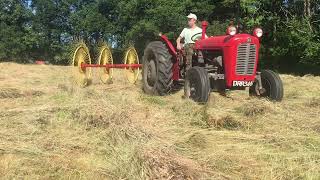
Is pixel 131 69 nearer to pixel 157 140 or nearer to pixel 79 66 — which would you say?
pixel 79 66

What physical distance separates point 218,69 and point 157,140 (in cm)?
427

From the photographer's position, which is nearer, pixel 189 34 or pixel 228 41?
pixel 228 41

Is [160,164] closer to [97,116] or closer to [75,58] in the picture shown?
[97,116]

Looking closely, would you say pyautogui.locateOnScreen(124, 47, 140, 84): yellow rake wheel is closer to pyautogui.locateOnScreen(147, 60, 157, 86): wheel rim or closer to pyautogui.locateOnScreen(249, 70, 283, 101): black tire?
pyautogui.locateOnScreen(147, 60, 157, 86): wheel rim

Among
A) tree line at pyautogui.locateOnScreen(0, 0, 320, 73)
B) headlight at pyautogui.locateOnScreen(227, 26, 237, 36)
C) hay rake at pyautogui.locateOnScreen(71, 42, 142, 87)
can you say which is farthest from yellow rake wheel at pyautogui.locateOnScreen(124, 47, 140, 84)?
headlight at pyautogui.locateOnScreen(227, 26, 237, 36)

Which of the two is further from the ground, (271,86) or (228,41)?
(228,41)

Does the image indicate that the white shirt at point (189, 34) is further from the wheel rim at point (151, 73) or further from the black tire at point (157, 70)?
the wheel rim at point (151, 73)

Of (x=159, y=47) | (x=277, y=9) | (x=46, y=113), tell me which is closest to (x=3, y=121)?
(x=46, y=113)

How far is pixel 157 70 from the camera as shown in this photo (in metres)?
10.2

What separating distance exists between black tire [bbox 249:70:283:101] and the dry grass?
1.93 feet

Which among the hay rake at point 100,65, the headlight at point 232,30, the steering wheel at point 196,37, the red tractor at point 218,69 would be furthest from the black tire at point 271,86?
the hay rake at point 100,65

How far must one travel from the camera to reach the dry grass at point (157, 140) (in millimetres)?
4723

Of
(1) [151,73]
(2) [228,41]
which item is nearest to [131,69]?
(1) [151,73]

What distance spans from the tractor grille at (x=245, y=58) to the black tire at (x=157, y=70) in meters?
1.52
